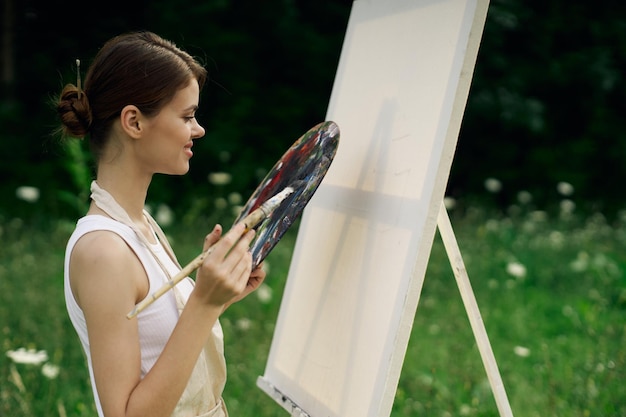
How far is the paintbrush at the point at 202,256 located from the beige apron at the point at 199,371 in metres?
0.15

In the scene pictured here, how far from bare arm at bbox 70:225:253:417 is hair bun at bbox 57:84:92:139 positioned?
28cm

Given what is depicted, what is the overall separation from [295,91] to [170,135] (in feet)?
23.3

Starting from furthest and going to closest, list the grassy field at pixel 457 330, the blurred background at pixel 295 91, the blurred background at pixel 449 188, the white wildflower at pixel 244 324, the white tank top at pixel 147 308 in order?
the blurred background at pixel 295 91 < the white wildflower at pixel 244 324 < the blurred background at pixel 449 188 < the grassy field at pixel 457 330 < the white tank top at pixel 147 308

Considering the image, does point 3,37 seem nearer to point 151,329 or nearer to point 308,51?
point 308,51

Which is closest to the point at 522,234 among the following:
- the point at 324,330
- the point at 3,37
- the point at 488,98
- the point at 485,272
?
the point at 485,272

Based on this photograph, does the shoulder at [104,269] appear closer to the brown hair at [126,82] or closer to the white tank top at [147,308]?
the white tank top at [147,308]

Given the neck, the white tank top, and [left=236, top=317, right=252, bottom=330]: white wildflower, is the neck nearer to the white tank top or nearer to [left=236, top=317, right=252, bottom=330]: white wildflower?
the white tank top

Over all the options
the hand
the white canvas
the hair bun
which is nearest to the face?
the hair bun

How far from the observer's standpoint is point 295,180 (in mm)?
1605

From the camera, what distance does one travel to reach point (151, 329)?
1.42 metres

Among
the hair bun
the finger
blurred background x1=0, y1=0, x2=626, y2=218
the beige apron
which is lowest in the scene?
blurred background x1=0, y1=0, x2=626, y2=218

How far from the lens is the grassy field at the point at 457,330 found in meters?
2.86

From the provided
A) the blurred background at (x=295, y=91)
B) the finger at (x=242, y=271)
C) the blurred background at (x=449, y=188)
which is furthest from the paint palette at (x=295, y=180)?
the blurred background at (x=295, y=91)

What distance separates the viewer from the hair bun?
1486 mm
